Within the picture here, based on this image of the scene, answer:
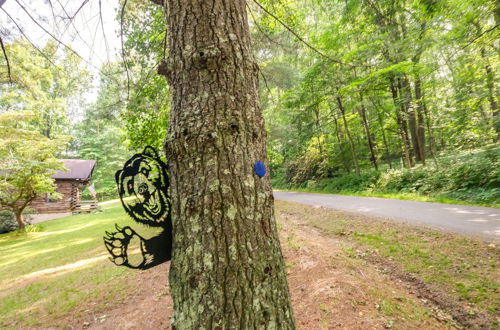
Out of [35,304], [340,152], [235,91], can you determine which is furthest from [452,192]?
[35,304]

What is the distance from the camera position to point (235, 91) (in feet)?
4.28

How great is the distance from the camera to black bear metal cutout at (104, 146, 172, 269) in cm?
124

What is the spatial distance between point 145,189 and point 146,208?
100mm

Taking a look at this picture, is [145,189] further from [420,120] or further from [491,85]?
[420,120]

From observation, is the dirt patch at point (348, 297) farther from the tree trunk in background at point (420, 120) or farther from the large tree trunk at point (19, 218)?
the large tree trunk at point (19, 218)

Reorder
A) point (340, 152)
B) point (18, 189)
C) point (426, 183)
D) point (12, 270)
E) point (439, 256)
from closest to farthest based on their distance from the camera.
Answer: point (439, 256)
point (12, 270)
point (426, 183)
point (18, 189)
point (340, 152)

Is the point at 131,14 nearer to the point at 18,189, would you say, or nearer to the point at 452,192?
the point at 452,192

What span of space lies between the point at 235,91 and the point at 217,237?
0.75 m

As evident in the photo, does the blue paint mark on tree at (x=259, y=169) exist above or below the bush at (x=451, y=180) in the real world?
above

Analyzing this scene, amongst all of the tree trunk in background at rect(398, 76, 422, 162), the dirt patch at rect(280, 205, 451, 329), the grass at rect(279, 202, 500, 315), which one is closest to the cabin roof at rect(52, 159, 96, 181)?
the grass at rect(279, 202, 500, 315)

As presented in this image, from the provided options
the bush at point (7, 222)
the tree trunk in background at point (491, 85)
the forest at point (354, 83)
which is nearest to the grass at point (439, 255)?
the forest at point (354, 83)

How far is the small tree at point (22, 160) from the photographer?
971cm

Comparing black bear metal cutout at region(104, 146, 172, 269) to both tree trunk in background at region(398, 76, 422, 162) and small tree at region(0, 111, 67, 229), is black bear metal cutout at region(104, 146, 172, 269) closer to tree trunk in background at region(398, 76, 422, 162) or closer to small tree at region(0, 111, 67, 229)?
small tree at region(0, 111, 67, 229)

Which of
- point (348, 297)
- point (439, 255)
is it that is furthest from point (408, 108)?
point (348, 297)
